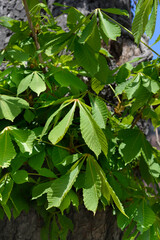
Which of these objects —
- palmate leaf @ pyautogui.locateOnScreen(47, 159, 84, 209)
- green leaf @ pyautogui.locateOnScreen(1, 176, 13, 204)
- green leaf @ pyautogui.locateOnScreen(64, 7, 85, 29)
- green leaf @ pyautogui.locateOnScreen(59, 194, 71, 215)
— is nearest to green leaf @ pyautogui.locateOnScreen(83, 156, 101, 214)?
palmate leaf @ pyautogui.locateOnScreen(47, 159, 84, 209)

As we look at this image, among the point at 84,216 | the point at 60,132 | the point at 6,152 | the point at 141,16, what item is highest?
the point at 141,16

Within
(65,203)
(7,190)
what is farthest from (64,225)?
(7,190)

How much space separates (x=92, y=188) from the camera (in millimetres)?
856

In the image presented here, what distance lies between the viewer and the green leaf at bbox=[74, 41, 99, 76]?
2.96 ft

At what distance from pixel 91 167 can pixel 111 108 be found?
55cm

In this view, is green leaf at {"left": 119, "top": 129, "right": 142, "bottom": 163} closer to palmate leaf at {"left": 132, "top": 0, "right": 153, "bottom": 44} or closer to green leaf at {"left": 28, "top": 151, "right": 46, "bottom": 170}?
green leaf at {"left": 28, "top": 151, "right": 46, "bottom": 170}

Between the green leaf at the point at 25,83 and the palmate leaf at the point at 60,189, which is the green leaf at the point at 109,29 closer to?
the green leaf at the point at 25,83

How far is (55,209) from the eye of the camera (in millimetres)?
1166

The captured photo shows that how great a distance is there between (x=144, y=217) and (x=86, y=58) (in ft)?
1.89

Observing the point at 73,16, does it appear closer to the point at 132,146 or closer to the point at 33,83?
the point at 33,83

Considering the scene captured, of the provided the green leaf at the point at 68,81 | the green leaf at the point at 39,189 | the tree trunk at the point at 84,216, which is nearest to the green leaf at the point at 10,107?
the green leaf at the point at 68,81

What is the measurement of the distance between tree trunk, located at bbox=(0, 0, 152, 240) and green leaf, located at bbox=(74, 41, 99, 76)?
1.73 feet

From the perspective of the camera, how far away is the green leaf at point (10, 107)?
2.89ft

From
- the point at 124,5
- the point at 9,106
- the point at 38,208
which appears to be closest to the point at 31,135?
the point at 9,106
